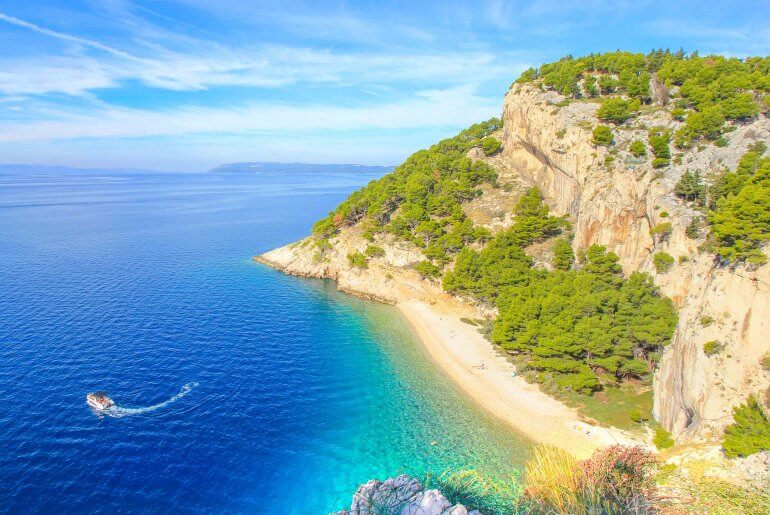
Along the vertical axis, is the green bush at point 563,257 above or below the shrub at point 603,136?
below

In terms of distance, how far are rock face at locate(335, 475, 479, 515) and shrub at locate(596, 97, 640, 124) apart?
6421 centimetres

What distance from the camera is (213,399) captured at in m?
42.8

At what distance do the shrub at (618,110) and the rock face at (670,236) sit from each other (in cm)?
217

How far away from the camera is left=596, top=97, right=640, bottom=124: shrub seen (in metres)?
65.8

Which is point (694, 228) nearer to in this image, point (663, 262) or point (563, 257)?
point (663, 262)

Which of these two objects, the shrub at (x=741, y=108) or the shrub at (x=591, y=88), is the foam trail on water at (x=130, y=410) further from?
the shrub at (x=591, y=88)

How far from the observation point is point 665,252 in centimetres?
4881

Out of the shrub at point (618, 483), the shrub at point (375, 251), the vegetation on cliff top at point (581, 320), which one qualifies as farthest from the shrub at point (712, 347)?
the shrub at point (375, 251)

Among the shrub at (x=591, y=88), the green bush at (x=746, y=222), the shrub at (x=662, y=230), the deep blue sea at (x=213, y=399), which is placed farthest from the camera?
the shrub at (x=591, y=88)

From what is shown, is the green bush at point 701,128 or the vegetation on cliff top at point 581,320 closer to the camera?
the vegetation on cliff top at point 581,320

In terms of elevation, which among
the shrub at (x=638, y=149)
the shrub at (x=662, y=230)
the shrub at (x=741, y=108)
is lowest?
the shrub at (x=662, y=230)

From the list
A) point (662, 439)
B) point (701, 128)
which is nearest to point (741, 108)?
point (701, 128)

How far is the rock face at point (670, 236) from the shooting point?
104 ft

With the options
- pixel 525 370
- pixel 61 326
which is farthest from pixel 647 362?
pixel 61 326
